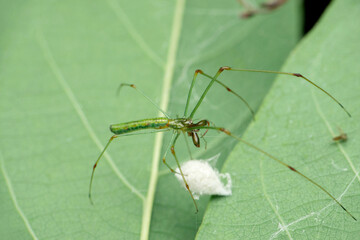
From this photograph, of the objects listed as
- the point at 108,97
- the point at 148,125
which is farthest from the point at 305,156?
the point at 108,97

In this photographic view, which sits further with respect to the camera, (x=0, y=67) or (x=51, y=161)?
(x=0, y=67)

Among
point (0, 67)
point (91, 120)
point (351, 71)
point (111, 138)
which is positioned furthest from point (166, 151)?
point (0, 67)

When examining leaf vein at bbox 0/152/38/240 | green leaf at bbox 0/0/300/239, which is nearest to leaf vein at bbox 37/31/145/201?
green leaf at bbox 0/0/300/239

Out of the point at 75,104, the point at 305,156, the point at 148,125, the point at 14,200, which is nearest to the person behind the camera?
the point at 305,156

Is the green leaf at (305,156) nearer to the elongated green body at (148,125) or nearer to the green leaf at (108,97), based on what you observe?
the green leaf at (108,97)

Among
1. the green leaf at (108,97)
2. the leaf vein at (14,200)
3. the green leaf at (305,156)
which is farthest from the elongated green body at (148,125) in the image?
the leaf vein at (14,200)

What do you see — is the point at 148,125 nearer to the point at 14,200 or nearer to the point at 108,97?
the point at 108,97

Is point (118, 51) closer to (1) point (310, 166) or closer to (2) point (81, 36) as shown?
(2) point (81, 36)
